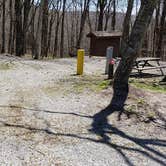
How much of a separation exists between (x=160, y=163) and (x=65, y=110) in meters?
2.65

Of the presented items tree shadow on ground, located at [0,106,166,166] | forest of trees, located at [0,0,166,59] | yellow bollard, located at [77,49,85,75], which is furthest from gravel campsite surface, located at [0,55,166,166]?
forest of trees, located at [0,0,166,59]

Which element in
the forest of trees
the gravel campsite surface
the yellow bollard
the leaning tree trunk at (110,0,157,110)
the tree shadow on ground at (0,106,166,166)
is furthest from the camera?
the forest of trees

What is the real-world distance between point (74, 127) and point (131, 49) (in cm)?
293

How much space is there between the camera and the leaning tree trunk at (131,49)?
7.95m

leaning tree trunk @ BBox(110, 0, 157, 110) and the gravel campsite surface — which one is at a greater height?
leaning tree trunk @ BBox(110, 0, 157, 110)

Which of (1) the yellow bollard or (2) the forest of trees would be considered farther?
(2) the forest of trees

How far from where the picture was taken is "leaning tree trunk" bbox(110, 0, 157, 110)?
7953 mm

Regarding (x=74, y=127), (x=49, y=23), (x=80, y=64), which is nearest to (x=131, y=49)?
(x=74, y=127)

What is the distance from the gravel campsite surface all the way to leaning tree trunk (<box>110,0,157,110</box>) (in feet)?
0.61

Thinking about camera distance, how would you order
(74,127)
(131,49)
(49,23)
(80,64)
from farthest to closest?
(49,23) → (80,64) → (131,49) → (74,127)

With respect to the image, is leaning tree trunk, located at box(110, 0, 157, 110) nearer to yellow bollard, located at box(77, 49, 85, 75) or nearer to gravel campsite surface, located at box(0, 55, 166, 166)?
gravel campsite surface, located at box(0, 55, 166, 166)

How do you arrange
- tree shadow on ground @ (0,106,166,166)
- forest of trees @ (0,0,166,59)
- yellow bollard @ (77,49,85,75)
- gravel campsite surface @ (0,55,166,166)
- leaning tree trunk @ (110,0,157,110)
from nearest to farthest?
gravel campsite surface @ (0,55,166,166)
tree shadow on ground @ (0,106,166,166)
leaning tree trunk @ (110,0,157,110)
yellow bollard @ (77,49,85,75)
forest of trees @ (0,0,166,59)

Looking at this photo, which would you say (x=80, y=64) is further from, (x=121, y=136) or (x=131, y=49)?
(x=121, y=136)

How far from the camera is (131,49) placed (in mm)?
8266
